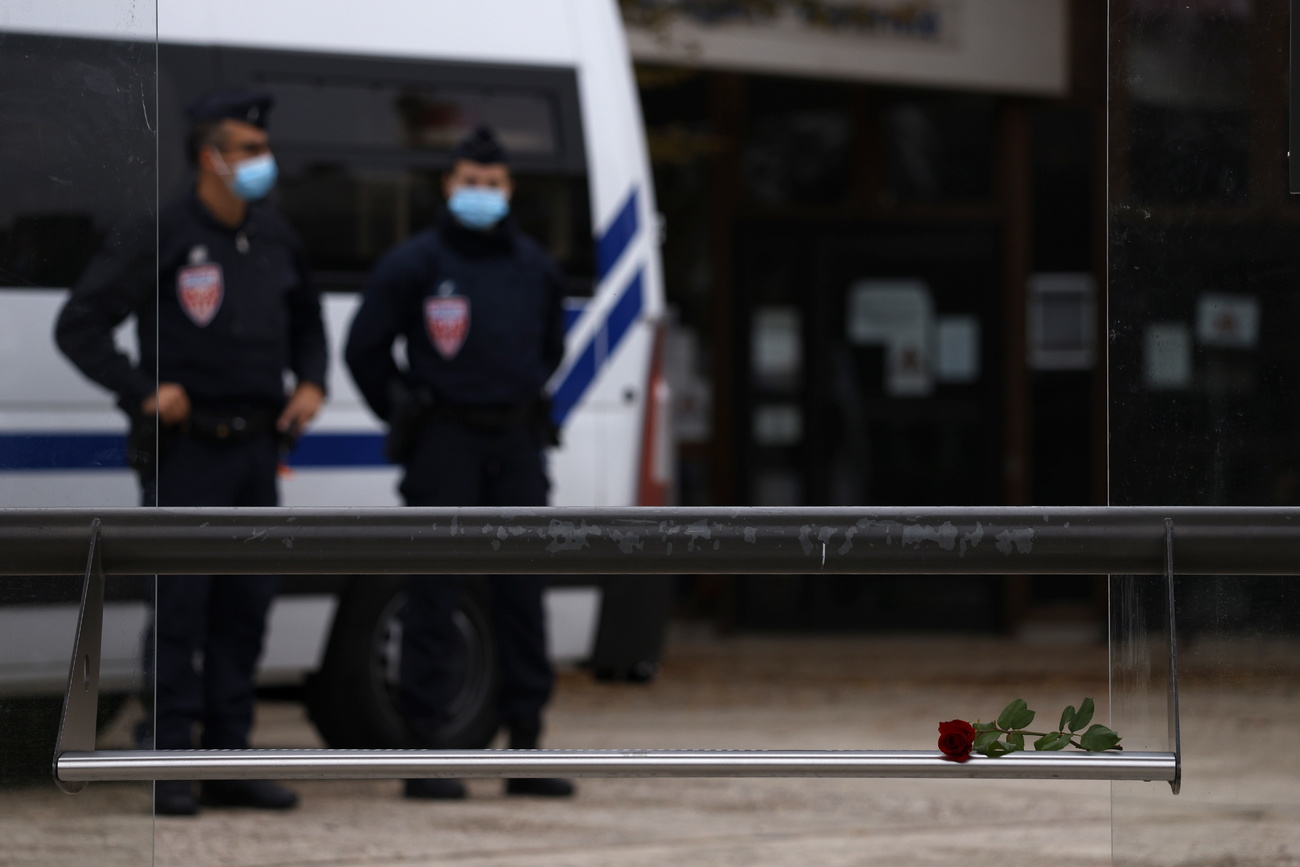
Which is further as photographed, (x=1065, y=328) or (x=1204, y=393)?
(x=1065, y=328)

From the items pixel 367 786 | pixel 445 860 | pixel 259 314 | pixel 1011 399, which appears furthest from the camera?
pixel 1011 399

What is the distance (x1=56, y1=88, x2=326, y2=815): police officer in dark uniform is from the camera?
207 inches

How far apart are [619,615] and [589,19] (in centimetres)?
209

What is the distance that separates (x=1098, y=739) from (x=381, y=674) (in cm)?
377

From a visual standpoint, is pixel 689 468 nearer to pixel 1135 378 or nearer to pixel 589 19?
pixel 589 19

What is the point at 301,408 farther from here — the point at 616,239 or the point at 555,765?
the point at 555,765

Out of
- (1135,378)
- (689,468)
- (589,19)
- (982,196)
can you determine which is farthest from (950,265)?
(1135,378)

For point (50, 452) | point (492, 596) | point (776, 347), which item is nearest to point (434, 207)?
point (492, 596)

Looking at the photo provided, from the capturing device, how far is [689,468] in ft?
35.4

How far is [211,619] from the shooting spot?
5.42 m

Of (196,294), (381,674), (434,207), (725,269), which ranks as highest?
(725,269)

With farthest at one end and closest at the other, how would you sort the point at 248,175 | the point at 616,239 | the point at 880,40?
the point at 880,40 → the point at 616,239 → the point at 248,175

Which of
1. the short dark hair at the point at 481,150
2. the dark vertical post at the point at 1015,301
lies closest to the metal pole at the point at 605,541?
the short dark hair at the point at 481,150

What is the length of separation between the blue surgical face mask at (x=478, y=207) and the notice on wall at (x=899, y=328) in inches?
203
